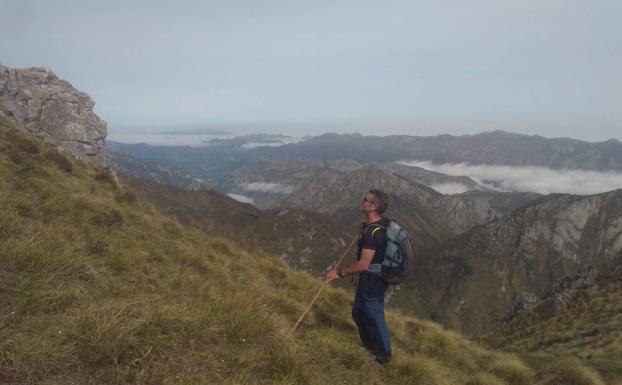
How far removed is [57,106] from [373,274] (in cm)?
11250

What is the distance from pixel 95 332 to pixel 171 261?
18.6 ft

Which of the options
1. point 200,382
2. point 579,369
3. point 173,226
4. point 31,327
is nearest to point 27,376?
point 31,327

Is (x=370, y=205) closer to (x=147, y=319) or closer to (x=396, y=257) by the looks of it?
(x=396, y=257)

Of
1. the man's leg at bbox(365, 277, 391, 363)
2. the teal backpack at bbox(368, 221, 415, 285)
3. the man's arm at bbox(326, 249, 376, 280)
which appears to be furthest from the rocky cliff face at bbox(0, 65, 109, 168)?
the teal backpack at bbox(368, 221, 415, 285)

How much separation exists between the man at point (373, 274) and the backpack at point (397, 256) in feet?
0.32

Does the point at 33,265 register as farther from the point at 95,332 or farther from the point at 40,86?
the point at 40,86

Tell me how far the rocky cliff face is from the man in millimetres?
82325

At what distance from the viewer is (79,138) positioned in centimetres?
9769

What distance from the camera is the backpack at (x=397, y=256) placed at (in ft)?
26.2

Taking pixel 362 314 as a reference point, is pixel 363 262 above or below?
above

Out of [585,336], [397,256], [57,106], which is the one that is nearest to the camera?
[397,256]

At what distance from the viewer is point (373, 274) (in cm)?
813

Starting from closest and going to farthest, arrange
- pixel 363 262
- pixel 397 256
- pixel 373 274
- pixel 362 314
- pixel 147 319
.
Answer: pixel 147 319
pixel 363 262
pixel 397 256
pixel 373 274
pixel 362 314

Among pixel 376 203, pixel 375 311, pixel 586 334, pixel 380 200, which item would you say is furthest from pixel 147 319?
pixel 586 334
